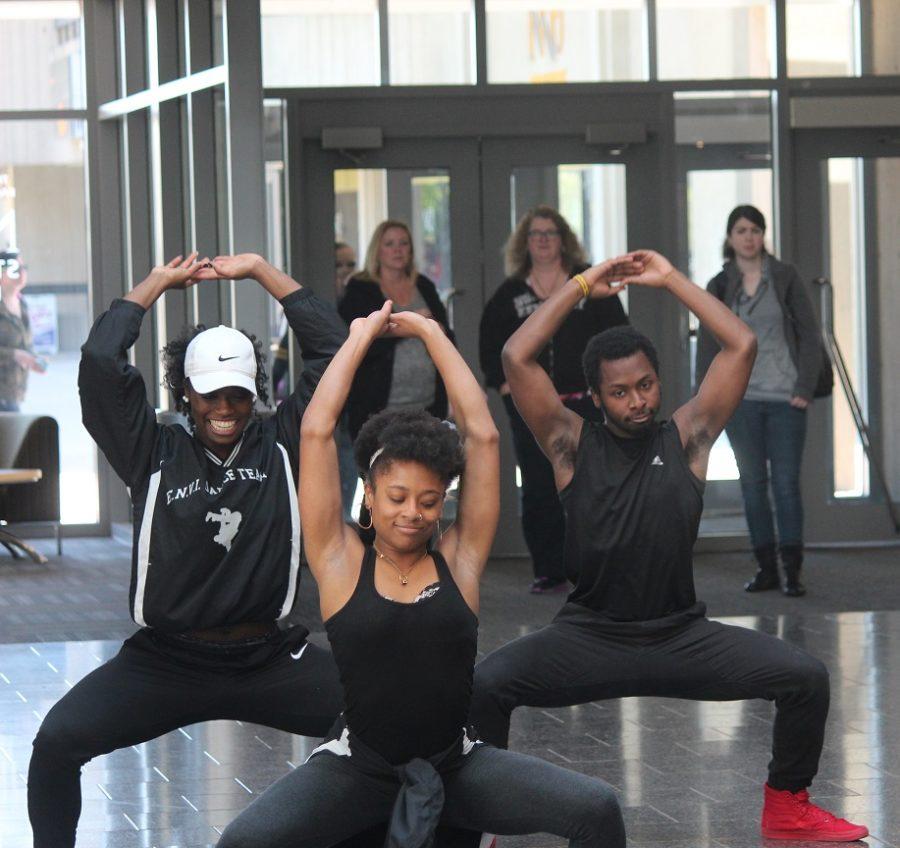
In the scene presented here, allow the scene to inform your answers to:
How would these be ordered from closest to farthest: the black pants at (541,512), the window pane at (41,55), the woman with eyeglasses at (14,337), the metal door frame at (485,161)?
the black pants at (541,512) < the metal door frame at (485,161) < the window pane at (41,55) < the woman with eyeglasses at (14,337)

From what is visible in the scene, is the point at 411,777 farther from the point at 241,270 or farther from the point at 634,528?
the point at 241,270

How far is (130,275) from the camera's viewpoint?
11148 mm

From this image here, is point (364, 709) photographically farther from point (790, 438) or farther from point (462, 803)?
point (790, 438)

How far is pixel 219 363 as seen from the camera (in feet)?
13.9

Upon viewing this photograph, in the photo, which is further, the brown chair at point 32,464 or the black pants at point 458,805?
the brown chair at point 32,464

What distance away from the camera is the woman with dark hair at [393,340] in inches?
331

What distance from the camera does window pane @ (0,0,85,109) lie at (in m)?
11.3

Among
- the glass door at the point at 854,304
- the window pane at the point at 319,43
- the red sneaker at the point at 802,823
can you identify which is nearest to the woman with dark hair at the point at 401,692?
the red sneaker at the point at 802,823

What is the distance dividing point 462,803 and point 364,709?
0.94 feet

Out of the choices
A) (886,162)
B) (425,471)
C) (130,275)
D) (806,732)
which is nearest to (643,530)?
(806,732)

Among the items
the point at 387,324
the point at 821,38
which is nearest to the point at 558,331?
the point at 821,38

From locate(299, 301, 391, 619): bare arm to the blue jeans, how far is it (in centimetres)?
478

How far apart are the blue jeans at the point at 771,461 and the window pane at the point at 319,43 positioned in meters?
Answer: 3.03

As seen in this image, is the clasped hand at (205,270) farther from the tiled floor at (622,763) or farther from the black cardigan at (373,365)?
the black cardigan at (373,365)
